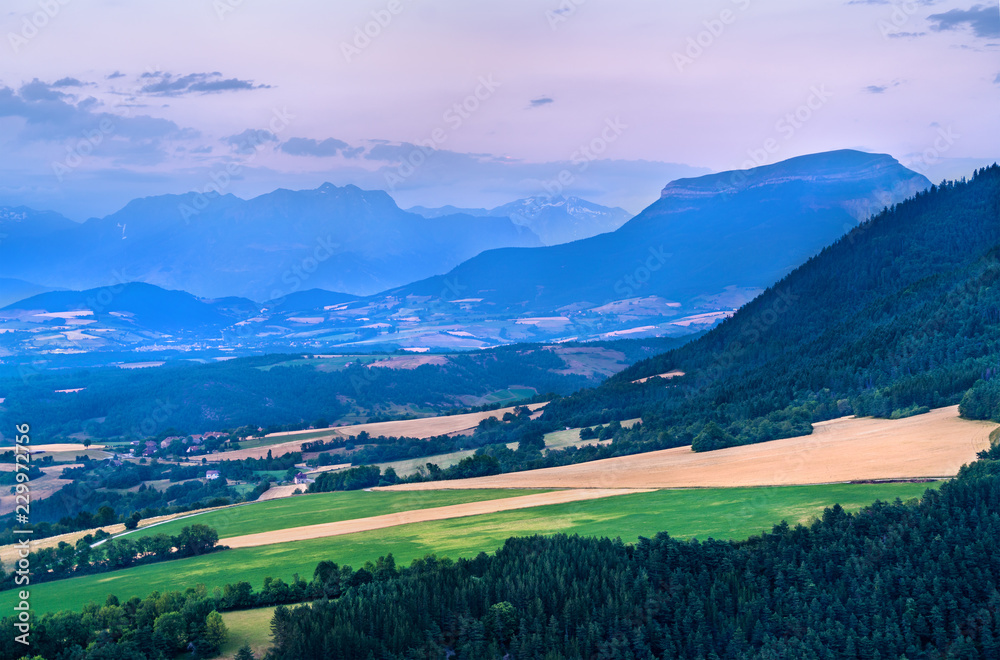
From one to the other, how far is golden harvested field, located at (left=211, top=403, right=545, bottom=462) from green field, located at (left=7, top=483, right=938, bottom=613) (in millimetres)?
73514

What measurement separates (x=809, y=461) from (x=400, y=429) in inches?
3495

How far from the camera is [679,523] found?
75312 millimetres

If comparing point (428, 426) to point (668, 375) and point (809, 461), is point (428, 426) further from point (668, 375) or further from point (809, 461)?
point (809, 461)

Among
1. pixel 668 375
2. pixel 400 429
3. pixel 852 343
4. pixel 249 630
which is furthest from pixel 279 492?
pixel 852 343

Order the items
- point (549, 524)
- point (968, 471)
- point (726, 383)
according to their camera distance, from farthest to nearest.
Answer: point (726, 383), point (549, 524), point (968, 471)

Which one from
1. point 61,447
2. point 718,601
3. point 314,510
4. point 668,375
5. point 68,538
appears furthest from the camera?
point 668,375

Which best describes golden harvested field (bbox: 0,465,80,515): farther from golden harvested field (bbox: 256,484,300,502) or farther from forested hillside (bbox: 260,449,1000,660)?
forested hillside (bbox: 260,449,1000,660)

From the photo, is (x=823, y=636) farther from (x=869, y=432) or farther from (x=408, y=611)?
(x=869, y=432)

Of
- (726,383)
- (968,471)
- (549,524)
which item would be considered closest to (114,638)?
(549,524)

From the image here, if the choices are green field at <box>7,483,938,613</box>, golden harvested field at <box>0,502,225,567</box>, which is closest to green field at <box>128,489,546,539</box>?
golden harvested field at <box>0,502,225,567</box>

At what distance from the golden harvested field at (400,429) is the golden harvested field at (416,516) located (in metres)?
63.6

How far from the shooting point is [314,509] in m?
104

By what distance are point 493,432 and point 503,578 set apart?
298 ft

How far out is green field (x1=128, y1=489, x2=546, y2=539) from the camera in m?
95.6
